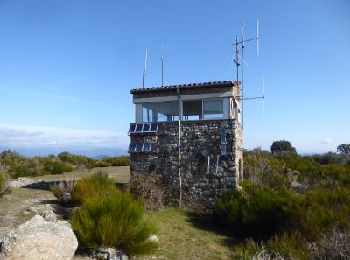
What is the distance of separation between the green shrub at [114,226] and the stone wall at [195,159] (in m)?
5.49

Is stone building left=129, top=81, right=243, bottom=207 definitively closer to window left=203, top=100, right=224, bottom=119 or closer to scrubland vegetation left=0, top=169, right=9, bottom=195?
window left=203, top=100, right=224, bottom=119

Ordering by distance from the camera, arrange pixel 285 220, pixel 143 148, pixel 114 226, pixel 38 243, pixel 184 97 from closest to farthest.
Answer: pixel 38 243 → pixel 114 226 → pixel 285 220 → pixel 184 97 → pixel 143 148

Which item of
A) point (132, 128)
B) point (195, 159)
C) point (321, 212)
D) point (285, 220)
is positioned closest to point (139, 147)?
point (132, 128)

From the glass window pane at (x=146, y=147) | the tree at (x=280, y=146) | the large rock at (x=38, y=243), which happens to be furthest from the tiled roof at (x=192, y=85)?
the tree at (x=280, y=146)

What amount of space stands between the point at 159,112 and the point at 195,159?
226 centimetres

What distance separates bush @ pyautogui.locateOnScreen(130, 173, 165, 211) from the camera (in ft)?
43.5

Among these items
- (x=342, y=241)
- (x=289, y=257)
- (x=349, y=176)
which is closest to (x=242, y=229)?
(x=289, y=257)

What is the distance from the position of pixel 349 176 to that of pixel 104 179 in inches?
443

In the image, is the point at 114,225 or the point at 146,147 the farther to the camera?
the point at 146,147

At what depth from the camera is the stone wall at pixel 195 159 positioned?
1385 centimetres

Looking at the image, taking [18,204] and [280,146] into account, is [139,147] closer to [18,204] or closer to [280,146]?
[18,204]

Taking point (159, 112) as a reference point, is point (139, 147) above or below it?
below

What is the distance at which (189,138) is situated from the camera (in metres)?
14.3

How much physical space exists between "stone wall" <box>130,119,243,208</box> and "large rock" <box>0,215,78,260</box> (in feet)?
25.1
